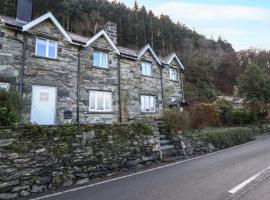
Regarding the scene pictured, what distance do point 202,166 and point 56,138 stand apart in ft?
20.2

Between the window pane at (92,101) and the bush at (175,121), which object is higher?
the window pane at (92,101)

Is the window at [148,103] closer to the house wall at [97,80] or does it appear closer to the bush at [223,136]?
the house wall at [97,80]

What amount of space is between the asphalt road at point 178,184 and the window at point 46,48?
11.1 meters

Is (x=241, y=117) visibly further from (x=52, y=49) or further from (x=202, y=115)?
(x=52, y=49)

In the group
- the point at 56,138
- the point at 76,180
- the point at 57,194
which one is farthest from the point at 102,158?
the point at 57,194

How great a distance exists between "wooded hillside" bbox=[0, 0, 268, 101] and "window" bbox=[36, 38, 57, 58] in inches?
775

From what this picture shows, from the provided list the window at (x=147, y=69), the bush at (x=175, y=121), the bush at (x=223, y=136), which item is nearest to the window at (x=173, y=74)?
the window at (x=147, y=69)

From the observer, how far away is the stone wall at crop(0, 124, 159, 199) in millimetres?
7121

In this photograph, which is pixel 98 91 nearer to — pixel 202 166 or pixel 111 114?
pixel 111 114

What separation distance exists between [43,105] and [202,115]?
487 inches

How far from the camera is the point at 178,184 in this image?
24.4 ft

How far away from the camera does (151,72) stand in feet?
75.6

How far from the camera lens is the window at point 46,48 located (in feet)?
52.3

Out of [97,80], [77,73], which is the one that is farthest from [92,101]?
[77,73]
